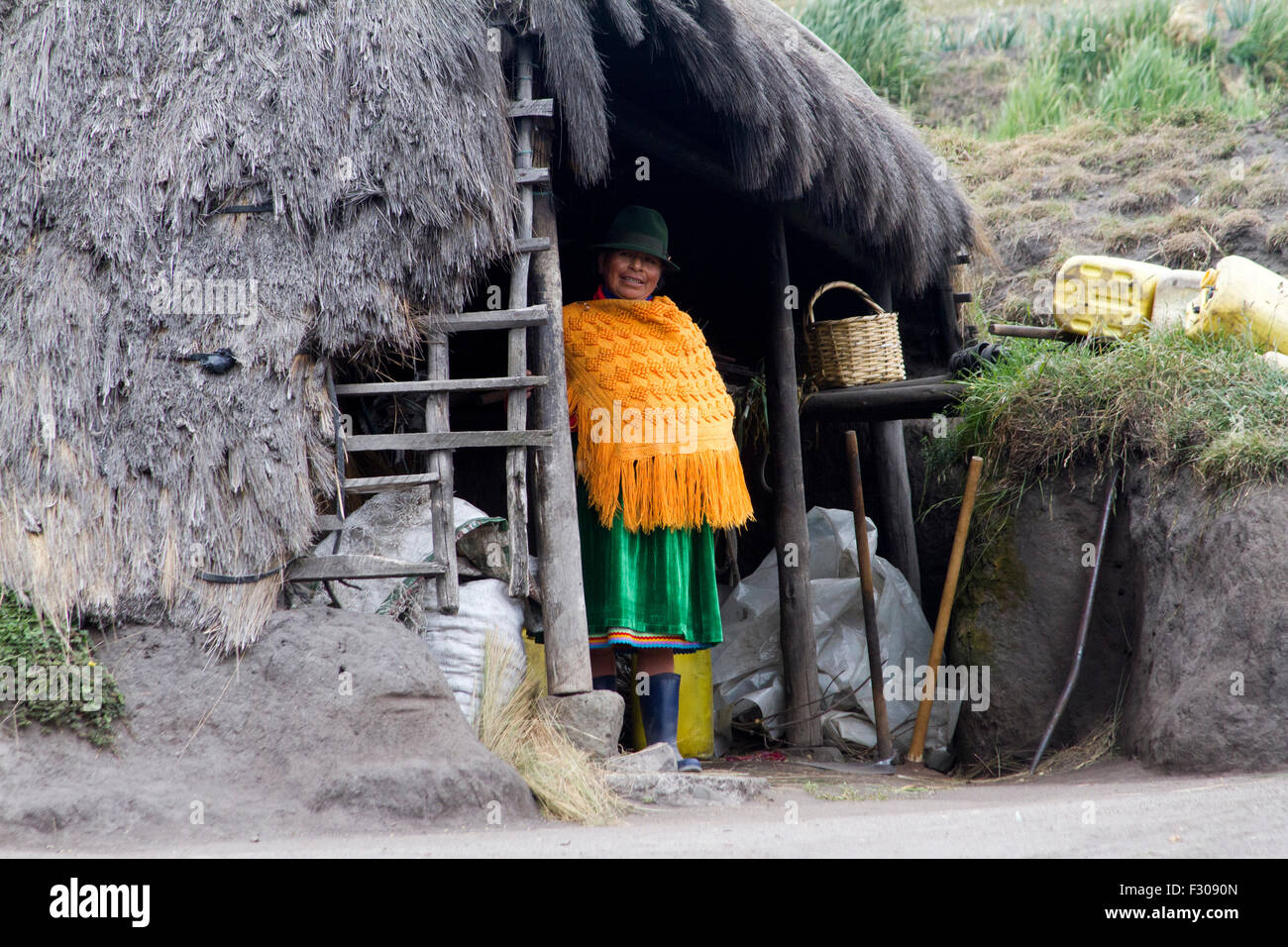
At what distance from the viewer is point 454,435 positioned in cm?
365

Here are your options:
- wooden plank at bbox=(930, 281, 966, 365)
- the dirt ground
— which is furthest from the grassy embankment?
the dirt ground

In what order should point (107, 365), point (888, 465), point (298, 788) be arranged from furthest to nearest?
point (888, 465) < point (107, 365) < point (298, 788)

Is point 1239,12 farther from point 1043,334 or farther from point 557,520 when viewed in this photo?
point 557,520

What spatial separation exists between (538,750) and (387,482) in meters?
0.92

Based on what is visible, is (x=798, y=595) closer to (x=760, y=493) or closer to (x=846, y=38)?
(x=760, y=493)

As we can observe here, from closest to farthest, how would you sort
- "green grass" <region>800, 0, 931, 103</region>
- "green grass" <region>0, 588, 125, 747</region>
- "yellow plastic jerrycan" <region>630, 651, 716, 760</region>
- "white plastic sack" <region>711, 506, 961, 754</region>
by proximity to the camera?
"green grass" <region>0, 588, 125, 747</region>
"yellow plastic jerrycan" <region>630, 651, 716, 760</region>
"white plastic sack" <region>711, 506, 961, 754</region>
"green grass" <region>800, 0, 931, 103</region>

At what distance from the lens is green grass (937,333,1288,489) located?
4355 mm

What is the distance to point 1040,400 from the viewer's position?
5.14 meters

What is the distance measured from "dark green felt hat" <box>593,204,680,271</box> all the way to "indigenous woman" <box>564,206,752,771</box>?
15 millimetres

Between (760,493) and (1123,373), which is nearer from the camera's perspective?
(1123,373)

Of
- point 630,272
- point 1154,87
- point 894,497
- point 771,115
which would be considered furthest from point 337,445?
point 1154,87

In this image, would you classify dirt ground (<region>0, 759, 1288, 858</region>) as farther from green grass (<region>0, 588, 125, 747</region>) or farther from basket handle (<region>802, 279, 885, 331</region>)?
basket handle (<region>802, 279, 885, 331</region>)
